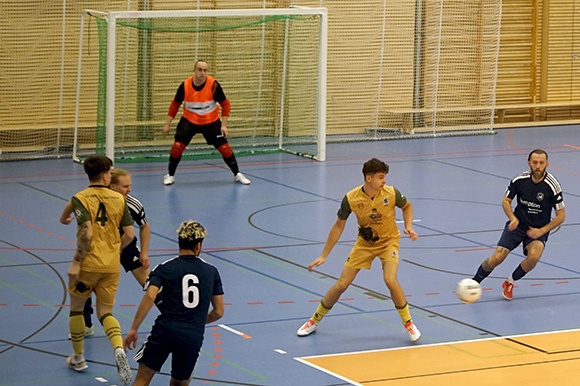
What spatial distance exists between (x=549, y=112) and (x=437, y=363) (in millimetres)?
18726

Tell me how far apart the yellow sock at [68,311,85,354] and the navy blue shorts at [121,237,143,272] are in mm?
945

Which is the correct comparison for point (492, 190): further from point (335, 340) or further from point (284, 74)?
point (335, 340)

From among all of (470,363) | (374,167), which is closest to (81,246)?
(374,167)

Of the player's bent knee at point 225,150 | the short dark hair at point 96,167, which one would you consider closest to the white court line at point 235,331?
the short dark hair at point 96,167

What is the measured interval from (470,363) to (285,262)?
4073 mm

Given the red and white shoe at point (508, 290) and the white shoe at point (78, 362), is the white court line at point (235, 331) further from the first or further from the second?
the red and white shoe at point (508, 290)

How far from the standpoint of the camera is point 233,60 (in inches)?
848

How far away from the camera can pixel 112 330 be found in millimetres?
8438

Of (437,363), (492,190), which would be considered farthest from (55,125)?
(437,363)

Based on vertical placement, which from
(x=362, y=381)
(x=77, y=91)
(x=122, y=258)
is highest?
(x=77, y=91)

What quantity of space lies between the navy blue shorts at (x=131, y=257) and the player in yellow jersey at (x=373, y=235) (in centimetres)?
164

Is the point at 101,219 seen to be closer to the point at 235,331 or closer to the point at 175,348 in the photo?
the point at 175,348

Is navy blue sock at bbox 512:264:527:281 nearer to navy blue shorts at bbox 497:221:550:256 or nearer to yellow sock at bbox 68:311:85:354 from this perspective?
navy blue shorts at bbox 497:221:550:256

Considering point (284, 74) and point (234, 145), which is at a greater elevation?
point (284, 74)
